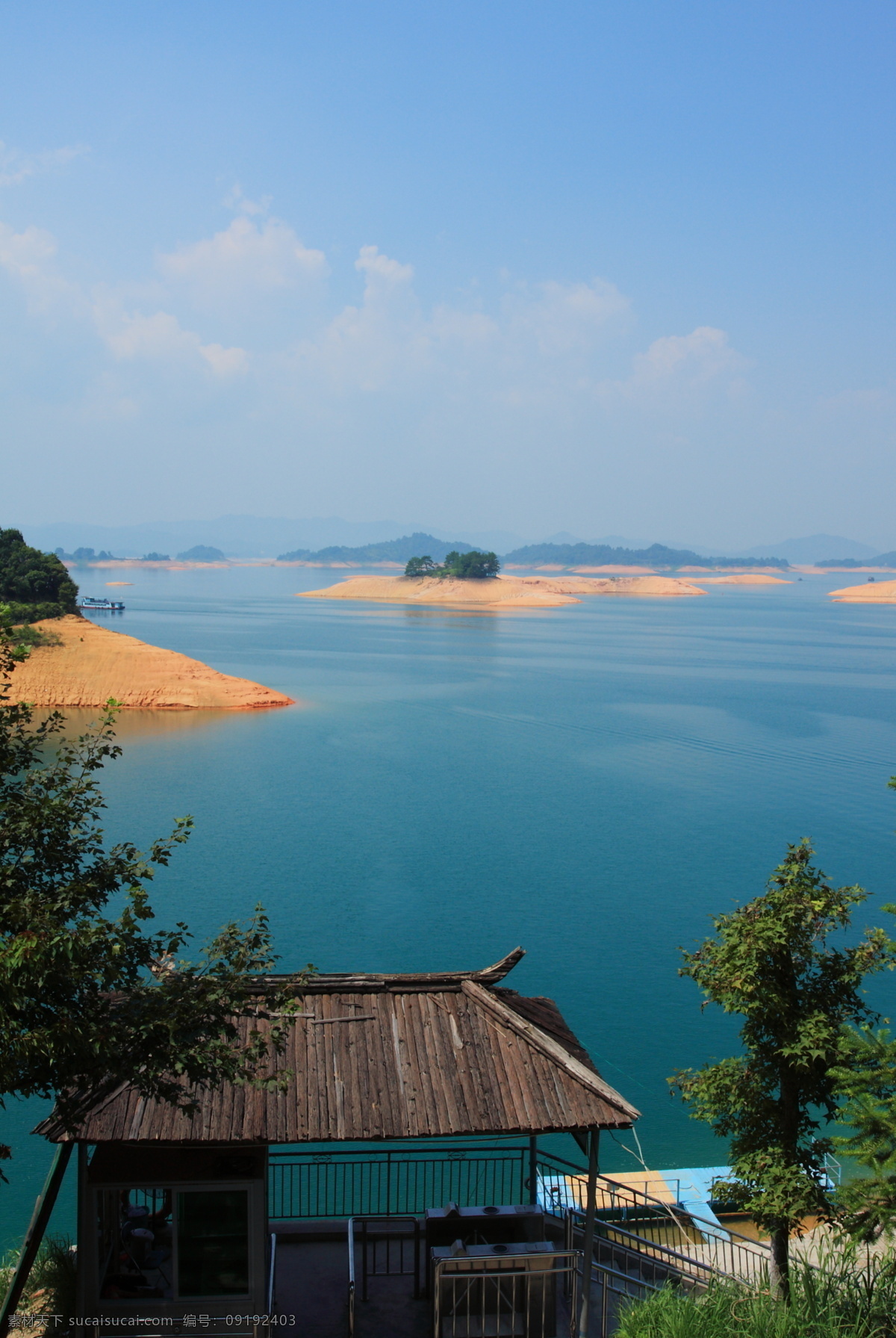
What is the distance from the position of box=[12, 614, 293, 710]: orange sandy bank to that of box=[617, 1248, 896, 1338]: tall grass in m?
48.9

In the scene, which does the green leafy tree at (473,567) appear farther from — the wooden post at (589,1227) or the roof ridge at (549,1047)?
the wooden post at (589,1227)

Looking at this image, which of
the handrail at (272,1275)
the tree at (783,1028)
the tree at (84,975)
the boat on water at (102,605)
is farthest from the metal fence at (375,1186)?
the boat on water at (102,605)

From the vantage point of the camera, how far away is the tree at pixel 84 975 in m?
6.01

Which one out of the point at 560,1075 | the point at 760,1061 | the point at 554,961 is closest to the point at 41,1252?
the point at 560,1075

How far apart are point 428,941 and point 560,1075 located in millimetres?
14609

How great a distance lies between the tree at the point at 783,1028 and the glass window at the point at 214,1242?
423cm

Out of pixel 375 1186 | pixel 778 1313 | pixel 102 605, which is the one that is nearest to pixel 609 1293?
pixel 778 1313

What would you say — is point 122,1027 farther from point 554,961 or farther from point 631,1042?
point 554,961

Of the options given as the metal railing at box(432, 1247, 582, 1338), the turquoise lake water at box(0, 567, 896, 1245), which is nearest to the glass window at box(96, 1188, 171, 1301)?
the metal railing at box(432, 1247, 582, 1338)

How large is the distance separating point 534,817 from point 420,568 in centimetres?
15530

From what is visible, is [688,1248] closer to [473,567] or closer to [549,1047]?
[549,1047]

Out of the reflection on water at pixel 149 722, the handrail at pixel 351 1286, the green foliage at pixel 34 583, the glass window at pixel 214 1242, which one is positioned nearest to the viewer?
the glass window at pixel 214 1242

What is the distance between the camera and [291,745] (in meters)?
46.1

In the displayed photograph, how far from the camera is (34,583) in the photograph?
2384 inches
